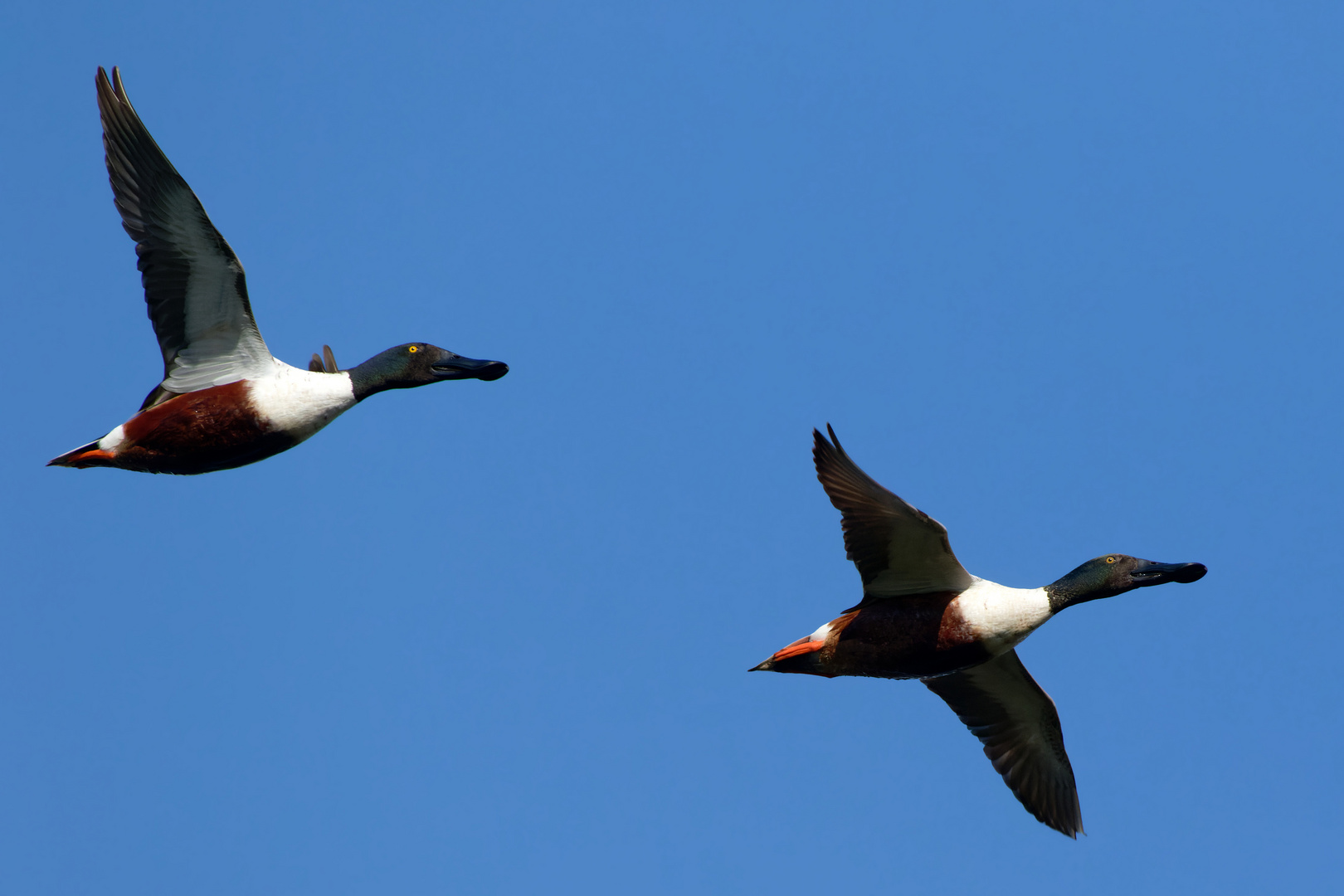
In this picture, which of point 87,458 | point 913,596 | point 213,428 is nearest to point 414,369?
point 213,428

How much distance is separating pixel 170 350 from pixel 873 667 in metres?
7.00

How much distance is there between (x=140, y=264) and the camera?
13156 mm

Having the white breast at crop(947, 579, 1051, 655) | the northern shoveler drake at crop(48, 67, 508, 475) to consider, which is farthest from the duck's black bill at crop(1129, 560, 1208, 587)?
the northern shoveler drake at crop(48, 67, 508, 475)

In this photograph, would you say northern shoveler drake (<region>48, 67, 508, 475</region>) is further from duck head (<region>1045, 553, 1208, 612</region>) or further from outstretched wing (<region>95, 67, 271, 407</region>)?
duck head (<region>1045, 553, 1208, 612</region>)

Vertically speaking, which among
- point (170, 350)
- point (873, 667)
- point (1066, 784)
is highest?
point (170, 350)

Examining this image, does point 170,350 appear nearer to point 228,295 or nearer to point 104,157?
point 228,295

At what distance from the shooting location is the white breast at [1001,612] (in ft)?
41.0

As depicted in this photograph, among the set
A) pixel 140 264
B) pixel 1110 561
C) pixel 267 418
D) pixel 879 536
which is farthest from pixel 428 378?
pixel 1110 561

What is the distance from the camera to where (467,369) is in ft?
45.8

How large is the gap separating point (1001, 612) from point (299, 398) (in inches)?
257

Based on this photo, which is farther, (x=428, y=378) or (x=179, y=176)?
(x=428, y=378)

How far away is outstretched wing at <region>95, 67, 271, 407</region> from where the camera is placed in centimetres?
1283

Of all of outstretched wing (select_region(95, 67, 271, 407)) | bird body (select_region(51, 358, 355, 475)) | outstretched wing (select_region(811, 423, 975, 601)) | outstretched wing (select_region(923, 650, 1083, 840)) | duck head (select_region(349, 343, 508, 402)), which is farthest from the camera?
outstretched wing (select_region(923, 650, 1083, 840))

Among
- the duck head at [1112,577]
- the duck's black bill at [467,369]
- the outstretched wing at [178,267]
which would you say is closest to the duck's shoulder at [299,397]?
the outstretched wing at [178,267]
